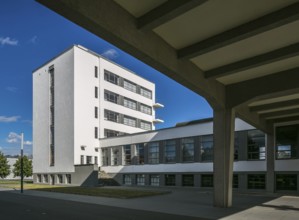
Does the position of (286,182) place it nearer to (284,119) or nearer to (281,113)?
(284,119)

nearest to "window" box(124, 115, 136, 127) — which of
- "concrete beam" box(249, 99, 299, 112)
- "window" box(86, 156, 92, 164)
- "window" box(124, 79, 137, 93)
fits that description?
"window" box(124, 79, 137, 93)

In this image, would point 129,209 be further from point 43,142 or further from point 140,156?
point 43,142

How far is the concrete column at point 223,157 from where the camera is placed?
58.9ft

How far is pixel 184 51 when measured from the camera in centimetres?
1330

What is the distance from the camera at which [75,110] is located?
4675 cm

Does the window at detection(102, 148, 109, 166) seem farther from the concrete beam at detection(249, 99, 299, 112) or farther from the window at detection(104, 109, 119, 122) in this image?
the concrete beam at detection(249, 99, 299, 112)

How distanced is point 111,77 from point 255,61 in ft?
139

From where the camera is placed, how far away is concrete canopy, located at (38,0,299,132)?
9.34 metres

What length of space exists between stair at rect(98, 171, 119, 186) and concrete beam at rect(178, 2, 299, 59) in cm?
3315

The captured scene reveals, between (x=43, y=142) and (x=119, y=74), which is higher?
(x=119, y=74)

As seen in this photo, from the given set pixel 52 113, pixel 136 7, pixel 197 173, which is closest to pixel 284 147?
pixel 197 173

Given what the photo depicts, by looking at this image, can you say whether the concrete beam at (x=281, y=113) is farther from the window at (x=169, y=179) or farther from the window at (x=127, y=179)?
the window at (x=127, y=179)

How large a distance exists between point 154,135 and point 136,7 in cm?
3130

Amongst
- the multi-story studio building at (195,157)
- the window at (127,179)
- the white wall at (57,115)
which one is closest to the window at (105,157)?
the multi-story studio building at (195,157)
